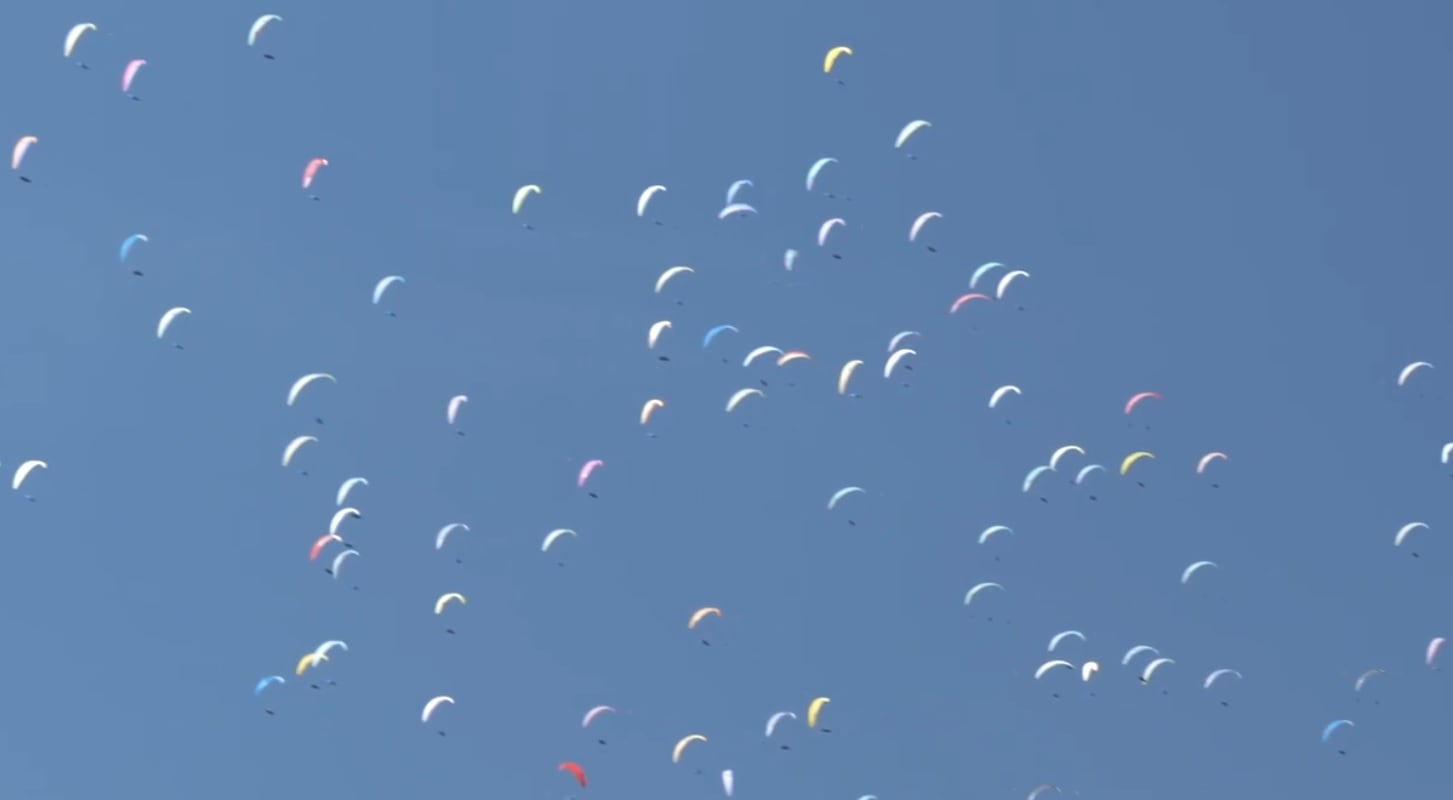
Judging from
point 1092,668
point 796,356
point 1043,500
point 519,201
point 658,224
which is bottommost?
point 1092,668

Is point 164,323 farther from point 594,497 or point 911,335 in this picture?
point 911,335

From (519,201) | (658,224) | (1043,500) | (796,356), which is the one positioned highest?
(658,224)

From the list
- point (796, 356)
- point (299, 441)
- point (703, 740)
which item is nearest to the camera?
point (796, 356)

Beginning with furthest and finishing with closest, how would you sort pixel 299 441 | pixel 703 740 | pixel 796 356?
1. pixel 703 740
2. pixel 299 441
3. pixel 796 356

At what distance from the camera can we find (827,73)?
5672 centimetres

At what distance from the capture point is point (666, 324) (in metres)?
43.9

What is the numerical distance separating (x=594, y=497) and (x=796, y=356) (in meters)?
15.0

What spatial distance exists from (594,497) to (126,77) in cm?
1594

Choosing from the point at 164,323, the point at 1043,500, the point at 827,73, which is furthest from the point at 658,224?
the point at 164,323

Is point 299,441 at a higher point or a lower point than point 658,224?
lower

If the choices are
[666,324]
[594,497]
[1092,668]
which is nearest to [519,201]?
[666,324]

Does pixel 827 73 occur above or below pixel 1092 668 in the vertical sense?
above

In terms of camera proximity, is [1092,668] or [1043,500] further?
[1043,500]

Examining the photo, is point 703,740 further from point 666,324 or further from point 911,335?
point 666,324
